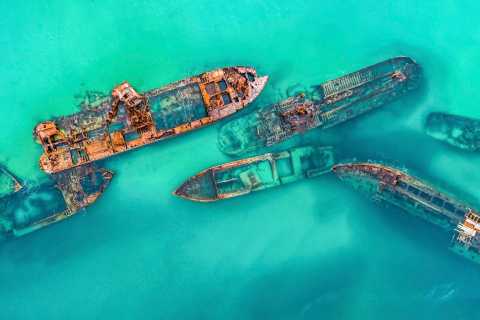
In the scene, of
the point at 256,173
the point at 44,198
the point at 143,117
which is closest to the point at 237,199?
the point at 256,173

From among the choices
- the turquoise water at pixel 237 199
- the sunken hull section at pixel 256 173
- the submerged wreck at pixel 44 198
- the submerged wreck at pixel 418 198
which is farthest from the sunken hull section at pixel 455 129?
the submerged wreck at pixel 44 198

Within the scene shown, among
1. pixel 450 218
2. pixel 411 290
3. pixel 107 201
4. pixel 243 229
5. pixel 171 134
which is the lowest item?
pixel 411 290

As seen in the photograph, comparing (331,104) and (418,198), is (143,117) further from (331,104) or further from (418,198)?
(418,198)

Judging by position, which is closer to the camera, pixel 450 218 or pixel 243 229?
pixel 450 218

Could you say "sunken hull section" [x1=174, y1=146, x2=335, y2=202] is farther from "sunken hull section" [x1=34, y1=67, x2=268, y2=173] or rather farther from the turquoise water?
"sunken hull section" [x1=34, y1=67, x2=268, y2=173]

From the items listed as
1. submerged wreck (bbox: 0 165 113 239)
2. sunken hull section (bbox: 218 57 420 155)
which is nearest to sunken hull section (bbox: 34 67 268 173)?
submerged wreck (bbox: 0 165 113 239)

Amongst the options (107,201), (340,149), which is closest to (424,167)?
(340,149)

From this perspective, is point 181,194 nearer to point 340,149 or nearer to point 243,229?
point 243,229
